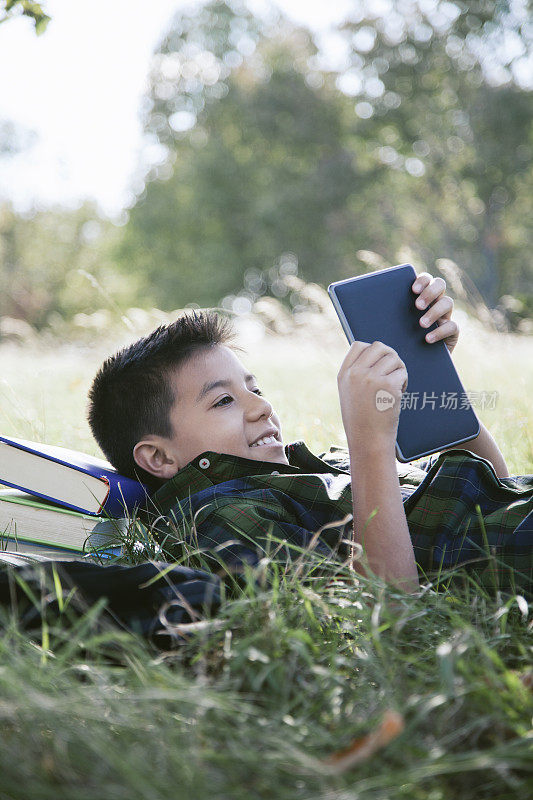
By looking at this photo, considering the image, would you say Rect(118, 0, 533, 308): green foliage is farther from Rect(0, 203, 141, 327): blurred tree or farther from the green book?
the green book

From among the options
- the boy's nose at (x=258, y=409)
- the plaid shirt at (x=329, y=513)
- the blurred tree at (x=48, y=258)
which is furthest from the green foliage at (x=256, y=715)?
the blurred tree at (x=48, y=258)

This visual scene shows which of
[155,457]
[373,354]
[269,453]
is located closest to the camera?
[373,354]

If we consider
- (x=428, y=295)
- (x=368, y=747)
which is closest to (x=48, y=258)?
(x=428, y=295)

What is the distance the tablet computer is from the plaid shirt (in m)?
0.13

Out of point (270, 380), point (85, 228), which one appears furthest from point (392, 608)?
point (85, 228)

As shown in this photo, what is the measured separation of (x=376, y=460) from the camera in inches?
71.9

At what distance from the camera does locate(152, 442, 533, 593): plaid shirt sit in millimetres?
1791

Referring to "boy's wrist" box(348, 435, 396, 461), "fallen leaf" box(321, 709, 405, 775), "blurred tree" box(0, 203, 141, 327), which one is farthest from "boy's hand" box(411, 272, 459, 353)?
"blurred tree" box(0, 203, 141, 327)

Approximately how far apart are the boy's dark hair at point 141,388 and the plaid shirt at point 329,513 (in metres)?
0.29

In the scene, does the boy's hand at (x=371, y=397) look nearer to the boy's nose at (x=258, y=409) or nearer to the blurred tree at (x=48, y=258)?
the boy's nose at (x=258, y=409)

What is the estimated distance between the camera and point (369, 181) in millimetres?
25219

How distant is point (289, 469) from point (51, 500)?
73 centimetres

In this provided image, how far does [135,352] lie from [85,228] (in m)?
31.6

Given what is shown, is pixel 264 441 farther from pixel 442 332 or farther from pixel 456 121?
pixel 456 121
